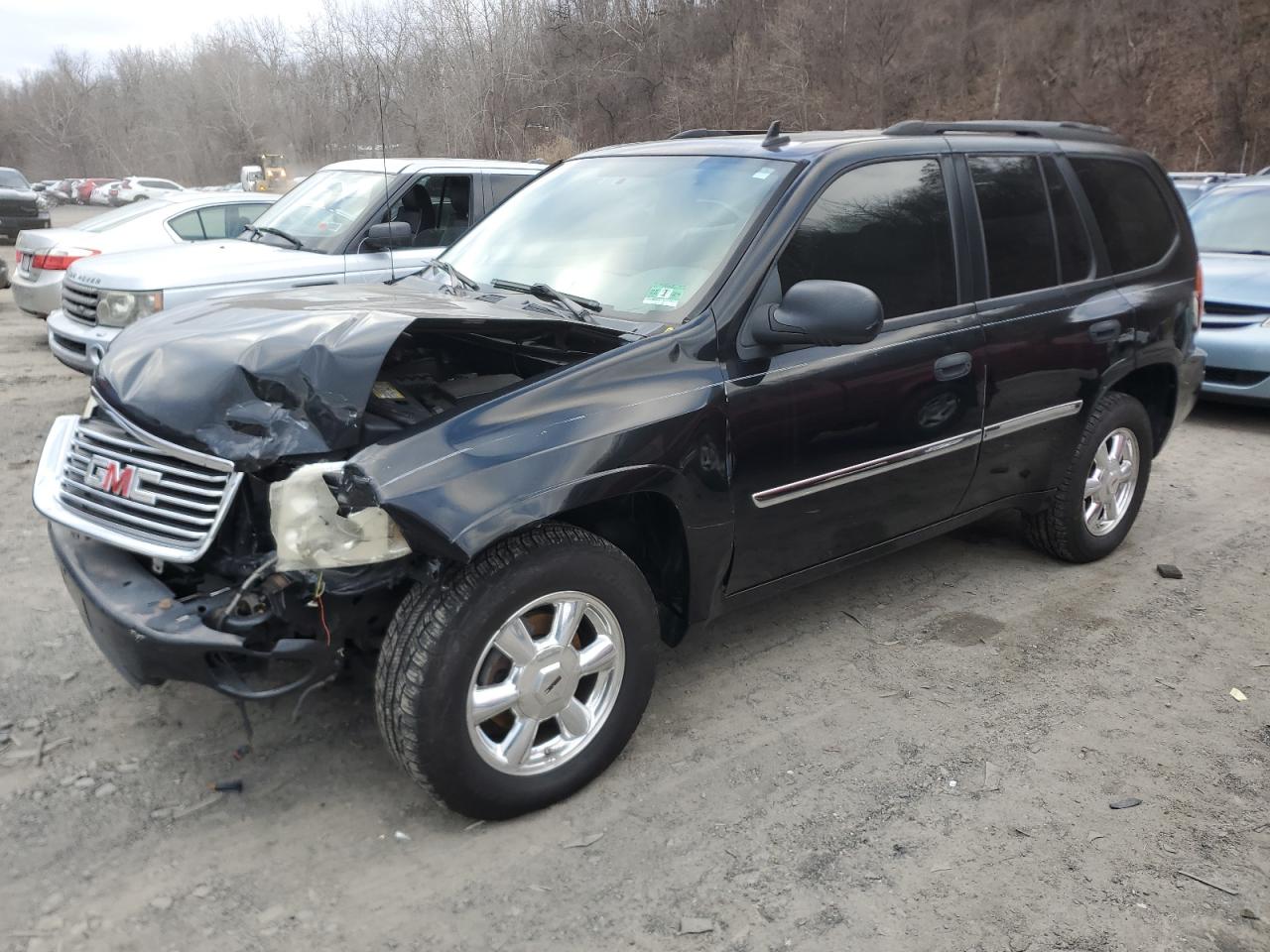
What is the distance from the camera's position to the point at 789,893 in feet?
8.64

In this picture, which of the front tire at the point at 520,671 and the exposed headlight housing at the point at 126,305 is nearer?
the front tire at the point at 520,671

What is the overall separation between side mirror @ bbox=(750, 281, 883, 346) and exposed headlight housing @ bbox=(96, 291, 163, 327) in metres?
5.17

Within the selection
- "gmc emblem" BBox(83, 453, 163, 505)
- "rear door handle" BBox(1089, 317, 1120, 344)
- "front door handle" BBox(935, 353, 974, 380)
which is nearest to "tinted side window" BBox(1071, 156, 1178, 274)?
"rear door handle" BBox(1089, 317, 1120, 344)

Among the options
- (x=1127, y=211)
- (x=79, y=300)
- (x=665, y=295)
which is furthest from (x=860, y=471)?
(x=79, y=300)

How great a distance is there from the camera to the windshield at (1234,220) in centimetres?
845

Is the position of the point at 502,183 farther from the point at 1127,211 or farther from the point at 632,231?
the point at 1127,211

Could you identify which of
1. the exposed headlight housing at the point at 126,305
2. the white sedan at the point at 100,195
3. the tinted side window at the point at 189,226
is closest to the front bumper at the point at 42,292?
the tinted side window at the point at 189,226

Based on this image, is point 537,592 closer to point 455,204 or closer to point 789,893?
point 789,893

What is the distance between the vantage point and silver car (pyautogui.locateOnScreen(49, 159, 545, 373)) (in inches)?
268

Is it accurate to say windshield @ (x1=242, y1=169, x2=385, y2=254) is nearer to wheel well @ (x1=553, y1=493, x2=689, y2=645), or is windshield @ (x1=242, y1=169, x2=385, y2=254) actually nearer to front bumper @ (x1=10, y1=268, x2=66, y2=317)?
front bumper @ (x1=10, y1=268, x2=66, y2=317)

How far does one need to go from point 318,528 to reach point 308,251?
5.30m

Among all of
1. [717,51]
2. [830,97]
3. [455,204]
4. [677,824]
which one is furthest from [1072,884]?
[717,51]

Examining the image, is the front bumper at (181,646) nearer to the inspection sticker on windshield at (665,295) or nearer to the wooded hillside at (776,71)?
the inspection sticker on windshield at (665,295)

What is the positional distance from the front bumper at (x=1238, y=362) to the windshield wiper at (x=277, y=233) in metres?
6.93
